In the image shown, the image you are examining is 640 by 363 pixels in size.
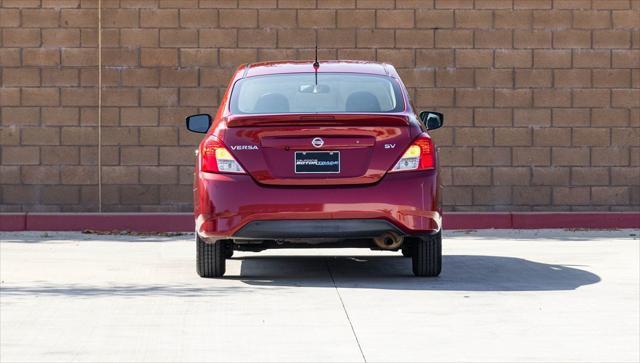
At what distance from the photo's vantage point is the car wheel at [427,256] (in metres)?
10.9

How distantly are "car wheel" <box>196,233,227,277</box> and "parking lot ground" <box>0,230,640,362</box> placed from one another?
121 mm

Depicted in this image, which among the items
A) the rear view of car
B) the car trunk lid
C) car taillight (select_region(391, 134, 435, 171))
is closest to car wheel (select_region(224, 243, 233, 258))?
the rear view of car

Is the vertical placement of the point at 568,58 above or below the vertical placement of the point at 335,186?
above

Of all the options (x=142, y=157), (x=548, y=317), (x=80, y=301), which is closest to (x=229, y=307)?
(x=80, y=301)

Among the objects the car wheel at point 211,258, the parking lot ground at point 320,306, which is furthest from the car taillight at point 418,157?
the car wheel at point 211,258

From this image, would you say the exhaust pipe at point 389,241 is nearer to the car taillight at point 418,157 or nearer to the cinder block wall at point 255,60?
the car taillight at point 418,157

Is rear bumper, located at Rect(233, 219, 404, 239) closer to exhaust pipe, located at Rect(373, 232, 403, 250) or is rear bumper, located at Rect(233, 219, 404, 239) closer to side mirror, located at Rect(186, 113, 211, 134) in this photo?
exhaust pipe, located at Rect(373, 232, 403, 250)

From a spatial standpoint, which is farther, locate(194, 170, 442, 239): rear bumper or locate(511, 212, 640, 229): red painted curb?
locate(511, 212, 640, 229): red painted curb

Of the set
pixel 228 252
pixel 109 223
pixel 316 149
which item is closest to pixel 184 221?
pixel 109 223

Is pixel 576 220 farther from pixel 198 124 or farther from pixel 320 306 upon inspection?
pixel 320 306

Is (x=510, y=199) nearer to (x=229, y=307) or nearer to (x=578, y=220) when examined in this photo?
(x=578, y=220)

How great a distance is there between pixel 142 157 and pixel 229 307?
8319 millimetres

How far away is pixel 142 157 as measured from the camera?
17.2 meters

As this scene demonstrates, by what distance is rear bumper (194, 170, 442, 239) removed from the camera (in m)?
10.2
